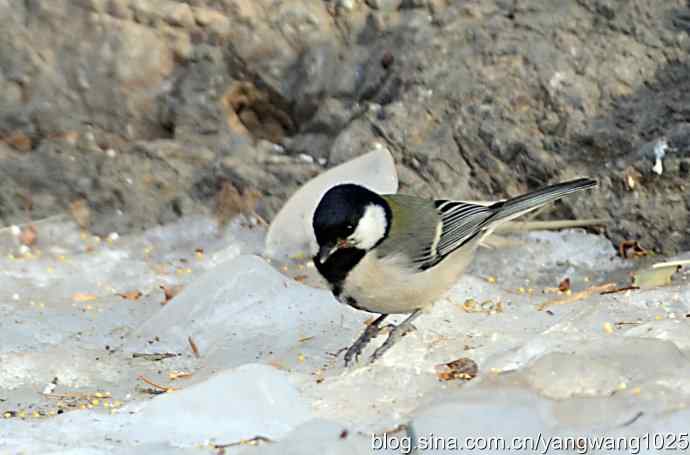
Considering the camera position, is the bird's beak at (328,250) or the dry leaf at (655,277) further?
the dry leaf at (655,277)

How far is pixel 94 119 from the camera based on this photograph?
6402mm

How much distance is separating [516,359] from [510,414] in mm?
523

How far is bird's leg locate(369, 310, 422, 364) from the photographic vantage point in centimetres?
430

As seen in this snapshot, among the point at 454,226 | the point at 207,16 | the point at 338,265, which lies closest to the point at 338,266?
the point at 338,265

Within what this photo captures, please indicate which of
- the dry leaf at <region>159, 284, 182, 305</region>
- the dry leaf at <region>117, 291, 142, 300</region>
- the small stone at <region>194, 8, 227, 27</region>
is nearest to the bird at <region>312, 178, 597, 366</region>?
the dry leaf at <region>159, 284, 182, 305</region>

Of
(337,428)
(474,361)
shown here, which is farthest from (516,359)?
(337,428)

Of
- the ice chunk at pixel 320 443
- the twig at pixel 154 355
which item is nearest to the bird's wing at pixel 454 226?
the twig at pixel 154 355

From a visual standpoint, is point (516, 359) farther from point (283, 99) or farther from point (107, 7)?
point (107, 7)

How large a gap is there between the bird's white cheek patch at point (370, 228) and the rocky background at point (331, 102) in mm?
1250

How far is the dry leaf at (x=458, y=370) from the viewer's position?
3959 millimetres

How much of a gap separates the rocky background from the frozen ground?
0.28m

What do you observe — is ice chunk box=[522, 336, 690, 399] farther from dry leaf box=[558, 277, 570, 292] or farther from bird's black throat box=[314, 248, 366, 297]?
dry leaf box=[558, 277, 570, 292]

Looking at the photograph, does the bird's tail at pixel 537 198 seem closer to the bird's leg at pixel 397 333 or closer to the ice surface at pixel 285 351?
the ice surface at pixel 285 351

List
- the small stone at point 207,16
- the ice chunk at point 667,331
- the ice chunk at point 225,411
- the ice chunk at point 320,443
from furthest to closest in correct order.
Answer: the small stone at point 207,16, the ice chunk at point 667,331, the ice chunk at point 225,411, the ice chunk at point 320,443
